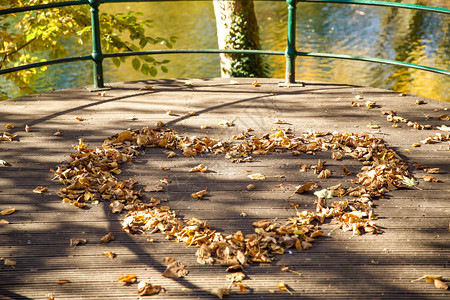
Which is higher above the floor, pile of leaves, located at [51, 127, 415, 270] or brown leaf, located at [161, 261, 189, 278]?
pile of leaves, located at [51, 127, 415, 270]

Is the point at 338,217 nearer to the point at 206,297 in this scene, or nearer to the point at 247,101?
the point at 206,297

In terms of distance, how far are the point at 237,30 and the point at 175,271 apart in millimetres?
6740

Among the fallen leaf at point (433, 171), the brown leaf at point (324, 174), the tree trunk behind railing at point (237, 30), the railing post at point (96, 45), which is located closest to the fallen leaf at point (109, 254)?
the brown leaf at point (324, 174)

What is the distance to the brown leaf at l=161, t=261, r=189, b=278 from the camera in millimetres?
2607

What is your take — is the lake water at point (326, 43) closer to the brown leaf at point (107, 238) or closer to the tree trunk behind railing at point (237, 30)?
the tree trunk behind railing at point (237, 30)

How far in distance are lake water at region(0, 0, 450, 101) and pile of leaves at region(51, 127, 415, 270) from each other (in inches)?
370

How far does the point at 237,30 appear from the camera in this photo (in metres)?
8.76

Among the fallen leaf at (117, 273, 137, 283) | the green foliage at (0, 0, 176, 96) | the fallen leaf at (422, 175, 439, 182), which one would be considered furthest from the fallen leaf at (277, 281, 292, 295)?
the green foliage at (0, 0, 176, 96)

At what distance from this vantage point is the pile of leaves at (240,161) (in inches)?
112

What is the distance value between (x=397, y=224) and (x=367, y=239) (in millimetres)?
278

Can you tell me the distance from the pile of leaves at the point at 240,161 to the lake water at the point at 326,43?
30.9ft

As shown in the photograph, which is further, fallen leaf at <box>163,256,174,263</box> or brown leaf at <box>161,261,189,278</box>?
fallen leaf at <box>163,256,174,263</box>

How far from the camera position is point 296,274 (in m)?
2.63

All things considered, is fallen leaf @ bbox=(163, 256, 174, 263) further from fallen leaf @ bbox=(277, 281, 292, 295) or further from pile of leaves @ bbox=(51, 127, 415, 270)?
fallen leaf @ bbox=(277, 281, 292, 295)
